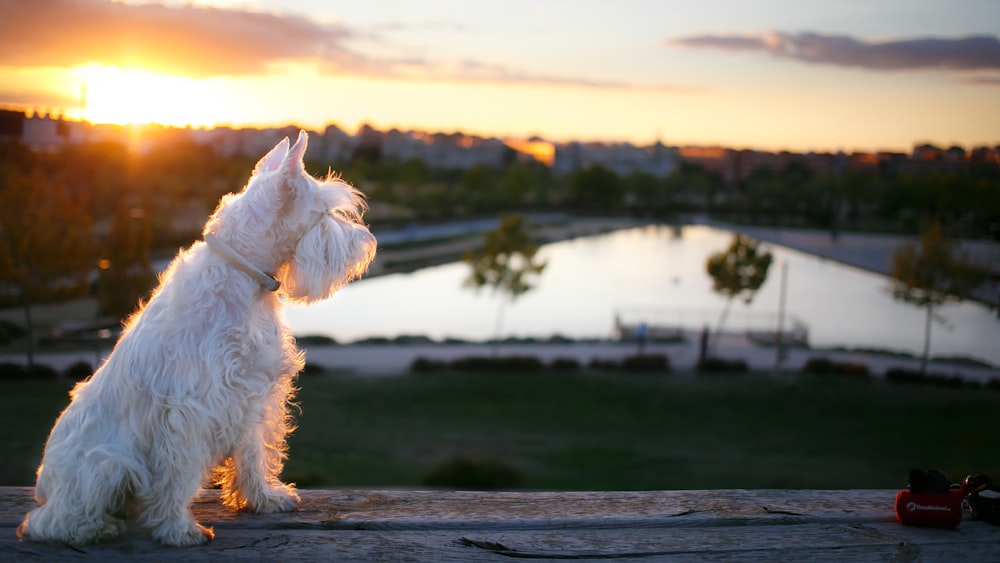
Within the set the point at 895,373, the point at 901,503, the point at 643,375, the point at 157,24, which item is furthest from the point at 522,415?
the point at 901,503

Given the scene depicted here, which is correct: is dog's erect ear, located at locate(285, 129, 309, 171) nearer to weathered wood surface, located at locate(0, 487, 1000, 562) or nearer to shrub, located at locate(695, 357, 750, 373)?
weathered wood surface, located at locate(0, 487, 1000, 562)

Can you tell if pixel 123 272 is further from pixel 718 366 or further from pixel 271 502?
pixel 271 502

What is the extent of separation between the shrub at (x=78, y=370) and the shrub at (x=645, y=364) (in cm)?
1588

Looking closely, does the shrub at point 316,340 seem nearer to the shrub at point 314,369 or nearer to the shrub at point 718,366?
the shrub at point 314,369

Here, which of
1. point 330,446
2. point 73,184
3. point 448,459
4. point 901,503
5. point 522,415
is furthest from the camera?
point 73,184

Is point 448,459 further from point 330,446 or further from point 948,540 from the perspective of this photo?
point 948,540

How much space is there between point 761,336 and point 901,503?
34.6 metres

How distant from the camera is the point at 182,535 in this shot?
2.46 meters

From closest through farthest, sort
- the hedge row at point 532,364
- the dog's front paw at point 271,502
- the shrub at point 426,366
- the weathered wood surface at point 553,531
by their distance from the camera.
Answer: the weathered wood surface at point 553,531 → the dog's front paw at point 271,502 → the shrub at point 426,366 → the hedge row at point 532,364

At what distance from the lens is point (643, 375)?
26.9 meters

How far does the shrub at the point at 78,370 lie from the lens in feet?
75.8

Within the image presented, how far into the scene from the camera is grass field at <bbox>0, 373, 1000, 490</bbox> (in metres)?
15.2

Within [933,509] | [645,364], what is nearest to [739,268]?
[645,364]

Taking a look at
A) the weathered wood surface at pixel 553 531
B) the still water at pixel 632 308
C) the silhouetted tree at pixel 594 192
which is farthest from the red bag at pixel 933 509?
the silhouetted tree at pixel 594 192
